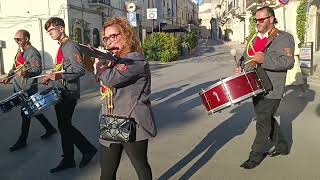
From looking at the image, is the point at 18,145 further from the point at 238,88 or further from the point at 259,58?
the point at 259,58

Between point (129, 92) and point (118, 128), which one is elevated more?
point (129, 92)

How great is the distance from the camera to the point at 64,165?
5148mm

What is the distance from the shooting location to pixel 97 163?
532 cm

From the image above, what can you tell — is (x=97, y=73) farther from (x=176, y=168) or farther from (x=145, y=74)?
(x=176, y=168)

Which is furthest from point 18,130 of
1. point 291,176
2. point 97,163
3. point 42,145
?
point 291,176

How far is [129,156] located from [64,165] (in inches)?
75.1

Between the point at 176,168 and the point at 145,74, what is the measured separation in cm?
205

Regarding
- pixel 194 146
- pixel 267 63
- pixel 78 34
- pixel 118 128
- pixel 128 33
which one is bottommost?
pixel 194 146

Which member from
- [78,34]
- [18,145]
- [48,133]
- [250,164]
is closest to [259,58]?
[250,164]

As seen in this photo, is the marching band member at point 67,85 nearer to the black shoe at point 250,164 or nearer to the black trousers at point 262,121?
the black shoe at point 250,164

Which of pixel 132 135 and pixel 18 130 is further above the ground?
pixel 132 135

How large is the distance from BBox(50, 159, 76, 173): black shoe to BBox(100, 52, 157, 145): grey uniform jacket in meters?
1.82

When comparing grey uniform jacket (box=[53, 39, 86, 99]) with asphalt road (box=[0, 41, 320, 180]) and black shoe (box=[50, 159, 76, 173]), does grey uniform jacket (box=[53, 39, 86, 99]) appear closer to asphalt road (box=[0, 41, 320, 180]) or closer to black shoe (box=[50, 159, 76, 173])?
black shoe (box=[50, 159, 76, 173])

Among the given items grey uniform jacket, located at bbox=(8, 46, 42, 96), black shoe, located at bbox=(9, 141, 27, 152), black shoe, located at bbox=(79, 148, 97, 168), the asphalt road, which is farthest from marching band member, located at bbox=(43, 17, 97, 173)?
black shoe, located at bbox=(9, 141, 27, 152)
